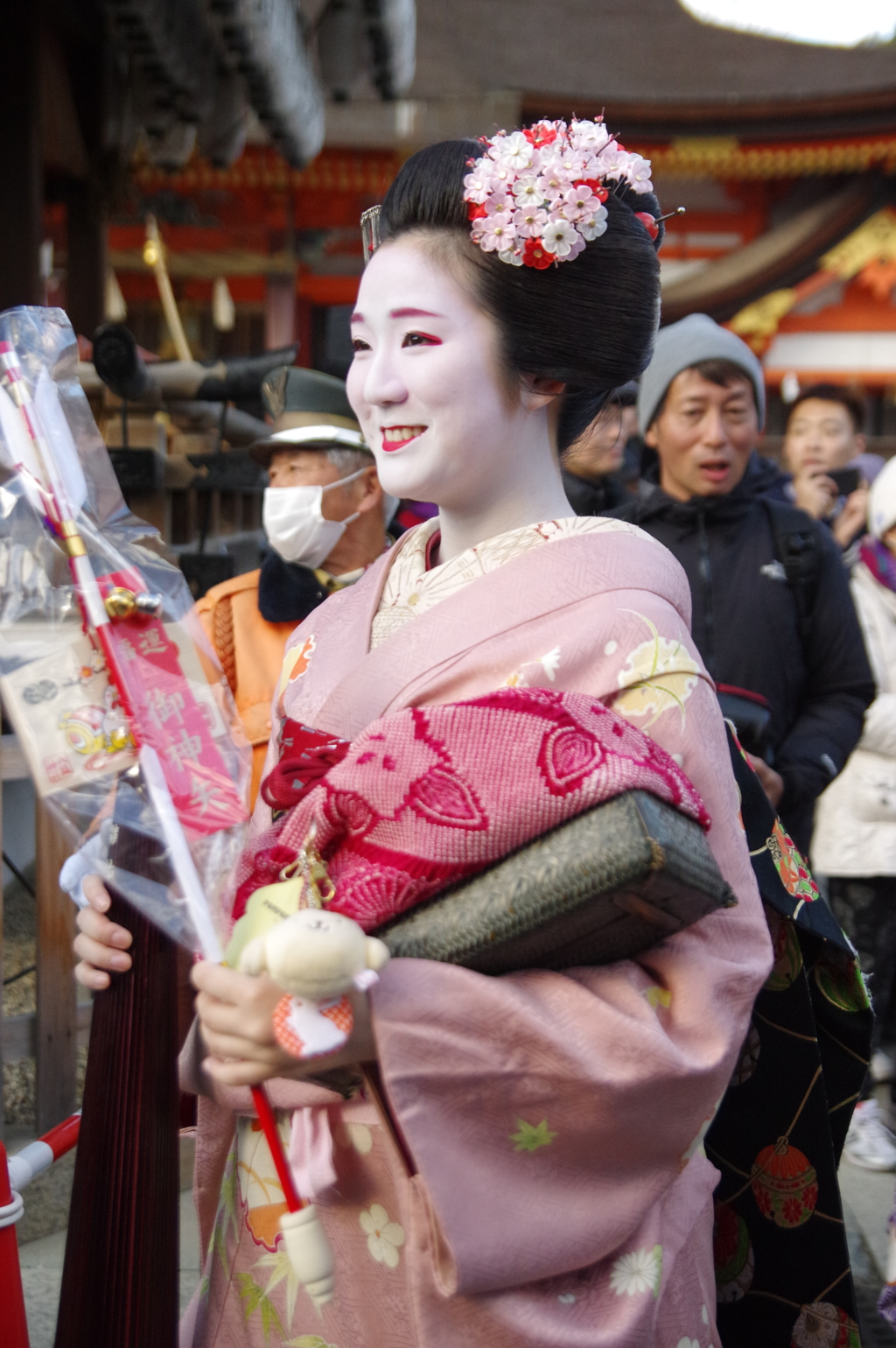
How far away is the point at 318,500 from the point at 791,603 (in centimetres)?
137

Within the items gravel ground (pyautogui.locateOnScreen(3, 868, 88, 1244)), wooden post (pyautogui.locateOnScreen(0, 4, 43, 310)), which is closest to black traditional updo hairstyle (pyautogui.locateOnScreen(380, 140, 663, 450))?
gravel ground (pyautogui.locateOnScreen(3, 868, 88, 1244))

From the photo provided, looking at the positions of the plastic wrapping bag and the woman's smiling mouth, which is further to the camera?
the woman's smiling mouth

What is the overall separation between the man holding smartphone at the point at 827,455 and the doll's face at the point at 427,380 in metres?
4.33

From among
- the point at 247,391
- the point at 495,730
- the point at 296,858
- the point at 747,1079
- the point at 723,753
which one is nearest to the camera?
the point at 495,730

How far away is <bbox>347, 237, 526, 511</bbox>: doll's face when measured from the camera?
4.68 ft

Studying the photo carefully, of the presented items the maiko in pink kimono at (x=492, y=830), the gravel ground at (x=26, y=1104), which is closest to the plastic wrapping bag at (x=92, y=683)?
the maiko in pink kimono at (x=492, y=830)

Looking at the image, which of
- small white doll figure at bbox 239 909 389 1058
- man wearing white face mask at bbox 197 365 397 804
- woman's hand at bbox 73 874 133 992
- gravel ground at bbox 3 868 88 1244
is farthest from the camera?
man wearing white face mask at bbox 197 365 397 804

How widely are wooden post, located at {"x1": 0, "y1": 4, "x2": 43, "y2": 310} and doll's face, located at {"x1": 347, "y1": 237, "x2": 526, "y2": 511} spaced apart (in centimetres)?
412

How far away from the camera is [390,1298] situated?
1.31 metres

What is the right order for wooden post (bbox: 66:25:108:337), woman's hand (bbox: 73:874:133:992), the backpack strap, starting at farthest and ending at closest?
wooden post (bbox: 66:25:108:337) < the backpack strap < woman's hand (bbox: 73:874:133:992)

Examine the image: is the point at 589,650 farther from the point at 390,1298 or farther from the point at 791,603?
the point at 791,603

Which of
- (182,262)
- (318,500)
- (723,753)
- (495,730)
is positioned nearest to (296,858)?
(495,730)

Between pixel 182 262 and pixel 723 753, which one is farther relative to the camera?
pixel 182 262

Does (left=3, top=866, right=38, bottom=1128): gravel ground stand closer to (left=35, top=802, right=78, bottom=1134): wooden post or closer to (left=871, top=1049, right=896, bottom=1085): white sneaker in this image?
(left=35, top=802, right=78, bottom=1134): wooden post
